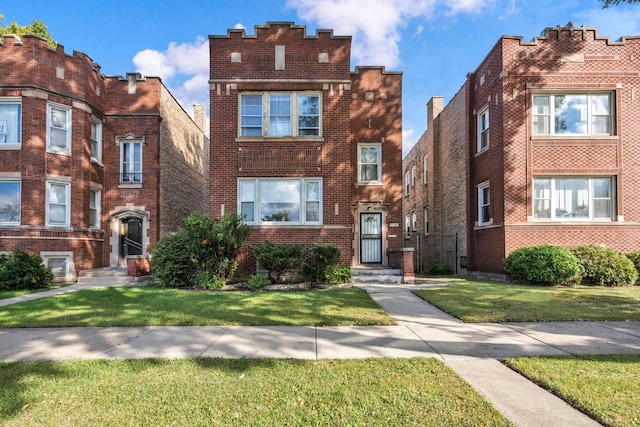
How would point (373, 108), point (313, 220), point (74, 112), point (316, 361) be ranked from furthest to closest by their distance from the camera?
point (373, 108) → point (74, 112) → point (313, 220) → point (316, 361)

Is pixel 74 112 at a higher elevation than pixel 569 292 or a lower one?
higher

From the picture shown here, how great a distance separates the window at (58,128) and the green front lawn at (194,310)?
7304mm

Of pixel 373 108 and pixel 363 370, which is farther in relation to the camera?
pixel 373 108

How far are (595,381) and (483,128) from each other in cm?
1369

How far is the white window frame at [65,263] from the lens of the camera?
13.4m

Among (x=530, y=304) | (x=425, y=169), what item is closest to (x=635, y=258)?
(x=530, y=304)

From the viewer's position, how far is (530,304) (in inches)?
316

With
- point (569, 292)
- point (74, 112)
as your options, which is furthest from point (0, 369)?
point (74, 112)

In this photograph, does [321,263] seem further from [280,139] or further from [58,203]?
[58,203]

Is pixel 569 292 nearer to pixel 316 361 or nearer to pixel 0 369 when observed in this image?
pixel 316 361

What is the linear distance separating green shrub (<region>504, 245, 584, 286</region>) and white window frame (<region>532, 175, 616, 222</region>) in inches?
73.3

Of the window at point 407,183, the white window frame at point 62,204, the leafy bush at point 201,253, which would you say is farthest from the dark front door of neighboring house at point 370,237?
the window at point 407,183

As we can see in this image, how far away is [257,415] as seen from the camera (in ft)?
9.73

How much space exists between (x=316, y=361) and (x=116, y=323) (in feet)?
13.4
